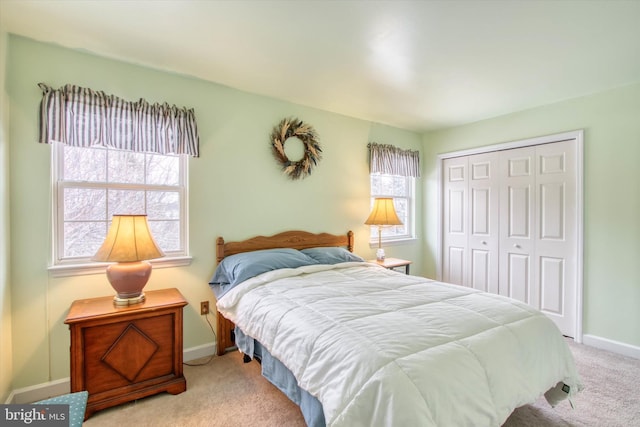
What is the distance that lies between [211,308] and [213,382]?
641 millimetres

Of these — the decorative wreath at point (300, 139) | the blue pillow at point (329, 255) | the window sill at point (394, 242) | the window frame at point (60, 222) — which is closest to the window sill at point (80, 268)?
the window frame at point (60, 222)

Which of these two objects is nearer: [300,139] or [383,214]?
[300,139]

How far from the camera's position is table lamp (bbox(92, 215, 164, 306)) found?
1965 millimetres

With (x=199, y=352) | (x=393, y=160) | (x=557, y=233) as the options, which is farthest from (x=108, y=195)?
(x=557, y=233)

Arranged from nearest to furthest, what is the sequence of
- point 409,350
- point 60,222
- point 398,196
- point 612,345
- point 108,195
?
1. point 409,350
2. point 60,222
3. point 108,195
4. point 612,345
5. point 398,196

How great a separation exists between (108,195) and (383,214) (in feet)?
8.65

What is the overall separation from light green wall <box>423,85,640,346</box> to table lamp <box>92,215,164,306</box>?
12.6ft

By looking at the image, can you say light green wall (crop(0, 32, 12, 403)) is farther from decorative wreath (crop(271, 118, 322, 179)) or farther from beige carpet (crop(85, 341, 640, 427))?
decorative wreath (crop(271, 118, 322, 179))

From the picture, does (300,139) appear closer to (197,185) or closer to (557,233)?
(197,185)

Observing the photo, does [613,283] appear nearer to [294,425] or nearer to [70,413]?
[294,425]

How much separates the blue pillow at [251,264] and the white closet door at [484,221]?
235 centimetres

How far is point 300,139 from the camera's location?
3.30 m

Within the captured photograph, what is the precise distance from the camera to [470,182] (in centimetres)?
397

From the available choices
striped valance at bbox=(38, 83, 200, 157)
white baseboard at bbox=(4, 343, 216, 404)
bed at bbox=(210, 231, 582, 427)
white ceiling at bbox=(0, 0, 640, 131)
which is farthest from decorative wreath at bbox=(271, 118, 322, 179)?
white baseboard at bbox=(4, 343, 216, 404)
